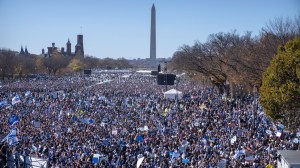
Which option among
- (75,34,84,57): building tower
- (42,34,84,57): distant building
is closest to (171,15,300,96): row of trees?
(42,34,84,57): distant building

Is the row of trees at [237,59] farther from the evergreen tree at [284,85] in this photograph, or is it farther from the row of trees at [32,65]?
the row of trees at [32,65]

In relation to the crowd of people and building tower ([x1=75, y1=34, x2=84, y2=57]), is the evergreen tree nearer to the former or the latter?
the crowd of people

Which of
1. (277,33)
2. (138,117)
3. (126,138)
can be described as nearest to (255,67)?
(277,33)

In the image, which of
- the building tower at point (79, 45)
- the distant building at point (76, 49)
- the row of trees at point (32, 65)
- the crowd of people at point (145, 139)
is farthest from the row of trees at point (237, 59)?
the building tower at point (79, 45)

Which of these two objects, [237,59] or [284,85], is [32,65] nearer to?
[237,59]

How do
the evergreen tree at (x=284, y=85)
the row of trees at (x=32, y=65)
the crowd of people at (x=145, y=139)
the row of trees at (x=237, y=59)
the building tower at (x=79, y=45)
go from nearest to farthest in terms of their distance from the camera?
the evergreen tree at (x=284, y=85) < the crowd of people at (x=145, y=139) < the row of trees at (x=237, y=59) < the row of trees at (x=32, y=65) < the building tower at (x=79, y=45)

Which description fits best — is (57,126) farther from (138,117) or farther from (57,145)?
(138,117)

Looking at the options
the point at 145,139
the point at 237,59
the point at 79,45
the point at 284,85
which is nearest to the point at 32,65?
the point at 237,59

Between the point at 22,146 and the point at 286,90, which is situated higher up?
the point at 286,90

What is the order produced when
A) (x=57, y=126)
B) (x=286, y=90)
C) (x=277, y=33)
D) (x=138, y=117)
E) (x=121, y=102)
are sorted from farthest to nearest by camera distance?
(x=121, y=102), (x=277, y=33), (x=138, y=117), (x=57, y=126), (x=286, y=90)
